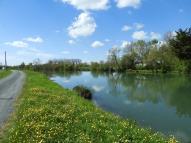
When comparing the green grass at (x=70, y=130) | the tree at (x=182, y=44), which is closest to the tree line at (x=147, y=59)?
the tree at (x=182, y=44)

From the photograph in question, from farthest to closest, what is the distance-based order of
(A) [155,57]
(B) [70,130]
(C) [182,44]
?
(A) [155,57], (C) [182,44], (B) [70,130]

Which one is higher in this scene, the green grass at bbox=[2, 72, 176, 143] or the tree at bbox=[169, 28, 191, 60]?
the tree at bbox=[169, 28, 191, 60]

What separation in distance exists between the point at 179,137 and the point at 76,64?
5833 inches

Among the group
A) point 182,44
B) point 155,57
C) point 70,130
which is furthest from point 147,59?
point 70,130

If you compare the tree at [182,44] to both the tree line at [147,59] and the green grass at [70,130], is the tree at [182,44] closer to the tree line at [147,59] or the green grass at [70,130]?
the tree line at [147,59]

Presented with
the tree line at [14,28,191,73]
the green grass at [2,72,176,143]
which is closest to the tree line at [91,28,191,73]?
the tree line at [14,28,191,73]

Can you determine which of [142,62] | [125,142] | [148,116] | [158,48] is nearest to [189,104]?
[148,116]

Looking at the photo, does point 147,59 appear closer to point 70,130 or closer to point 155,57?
point 155,57

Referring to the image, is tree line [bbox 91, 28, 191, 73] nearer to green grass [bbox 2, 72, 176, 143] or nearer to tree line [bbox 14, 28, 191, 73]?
tree line [bbox 14, 28, 191, 73]

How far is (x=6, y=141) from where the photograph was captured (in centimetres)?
1046

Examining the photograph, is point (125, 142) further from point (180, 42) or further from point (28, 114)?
point (180, 42)

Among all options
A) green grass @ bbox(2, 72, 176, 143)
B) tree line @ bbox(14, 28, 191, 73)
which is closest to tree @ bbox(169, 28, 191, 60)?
tree line @ bbox(14, 28, 191, 73)

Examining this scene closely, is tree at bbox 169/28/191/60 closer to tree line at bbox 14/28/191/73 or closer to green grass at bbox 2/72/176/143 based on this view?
tree line at bbox 14/28/191/73

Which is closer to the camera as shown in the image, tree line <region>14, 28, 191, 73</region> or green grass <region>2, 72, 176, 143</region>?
green grass <region>2, 72, 176, 143</region>
